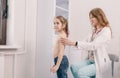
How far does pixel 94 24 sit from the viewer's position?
202 cm

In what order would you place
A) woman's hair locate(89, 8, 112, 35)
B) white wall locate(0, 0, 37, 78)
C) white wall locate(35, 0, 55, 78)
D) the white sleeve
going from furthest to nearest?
white wall locate(35, 0, 55, 78) < white wall locate(0, 0, 37, 78) < woman's hair locate(89, 8, 112, 35) < the white sleeve

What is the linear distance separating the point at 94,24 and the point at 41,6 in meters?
0.84

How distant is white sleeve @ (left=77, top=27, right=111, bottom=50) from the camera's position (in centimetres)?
187

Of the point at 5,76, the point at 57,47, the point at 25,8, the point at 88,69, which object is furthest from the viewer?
the point at 25,8

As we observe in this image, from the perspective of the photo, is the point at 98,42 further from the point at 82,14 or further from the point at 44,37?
the point at 44,37

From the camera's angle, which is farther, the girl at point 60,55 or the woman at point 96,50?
the girl at point 60,55

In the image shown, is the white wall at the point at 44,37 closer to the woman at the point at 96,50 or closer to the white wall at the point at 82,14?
the white wall at the point at 82,14

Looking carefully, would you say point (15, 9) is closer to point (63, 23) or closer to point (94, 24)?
point (63, 23)

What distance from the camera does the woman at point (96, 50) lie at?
189cm

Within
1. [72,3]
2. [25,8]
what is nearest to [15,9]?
[25,8]

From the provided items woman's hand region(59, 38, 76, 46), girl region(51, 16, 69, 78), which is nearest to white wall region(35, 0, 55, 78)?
girl region(51, 16, 69, 78)

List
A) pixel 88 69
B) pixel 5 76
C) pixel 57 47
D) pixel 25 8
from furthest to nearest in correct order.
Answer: pixel 25 8 < pixel 5 76 < pixel 57 47 < pixel 88 69

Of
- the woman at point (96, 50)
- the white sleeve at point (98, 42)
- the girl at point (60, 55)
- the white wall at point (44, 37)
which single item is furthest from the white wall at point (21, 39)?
the white sleeve at point (98, 42)

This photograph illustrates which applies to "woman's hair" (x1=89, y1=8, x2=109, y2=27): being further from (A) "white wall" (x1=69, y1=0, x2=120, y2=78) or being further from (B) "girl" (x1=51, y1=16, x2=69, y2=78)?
(A) "white wall" (x1=69, y1=0, x2=120, y2=78)
